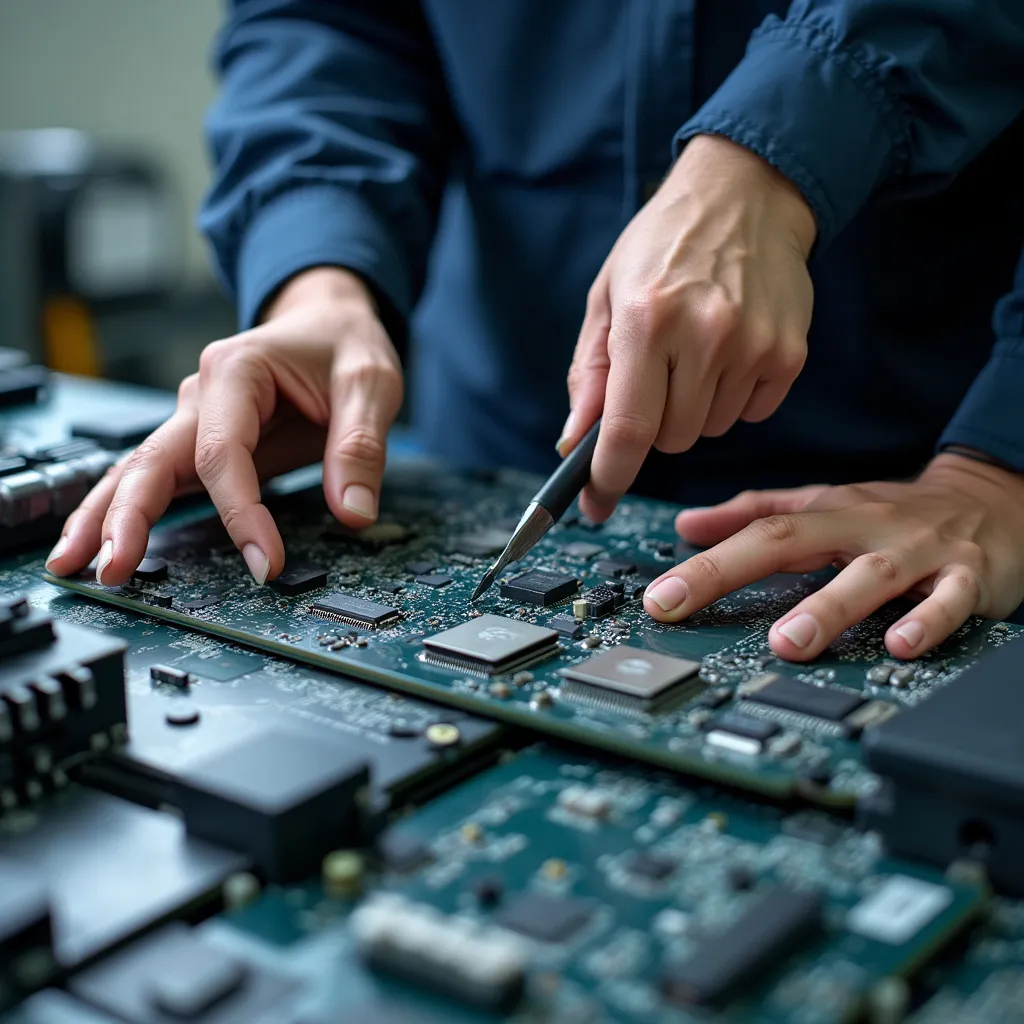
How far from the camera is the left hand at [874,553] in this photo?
1.55 meters

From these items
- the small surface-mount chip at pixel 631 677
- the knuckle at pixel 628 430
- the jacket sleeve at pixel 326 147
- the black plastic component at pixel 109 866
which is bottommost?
the black plastic component at pixel 109 866

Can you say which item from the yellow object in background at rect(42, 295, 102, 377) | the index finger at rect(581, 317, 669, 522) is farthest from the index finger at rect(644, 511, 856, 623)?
the yellow object in background at rect(42, 295, 102, 377)

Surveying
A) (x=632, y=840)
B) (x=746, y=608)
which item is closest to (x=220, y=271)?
(x=746, y=608)

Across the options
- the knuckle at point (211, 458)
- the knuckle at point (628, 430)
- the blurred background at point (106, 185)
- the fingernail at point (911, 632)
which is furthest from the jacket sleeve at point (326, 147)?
the blurred background at point (106, 185)

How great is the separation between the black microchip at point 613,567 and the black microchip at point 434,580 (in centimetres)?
23

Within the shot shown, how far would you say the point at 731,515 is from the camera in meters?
1.98

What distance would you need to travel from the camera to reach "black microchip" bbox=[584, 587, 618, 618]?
1.67 meters

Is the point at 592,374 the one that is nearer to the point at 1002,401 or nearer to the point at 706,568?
the point at 706,568

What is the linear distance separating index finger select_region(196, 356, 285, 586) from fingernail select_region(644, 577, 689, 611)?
0.57 metres

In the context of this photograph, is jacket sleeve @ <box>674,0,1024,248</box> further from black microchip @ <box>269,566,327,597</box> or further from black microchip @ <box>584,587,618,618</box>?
black microchip @ <box>269,566,327,597</box>

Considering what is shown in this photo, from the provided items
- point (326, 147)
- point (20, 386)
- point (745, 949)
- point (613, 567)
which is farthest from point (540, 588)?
point (20, 386)

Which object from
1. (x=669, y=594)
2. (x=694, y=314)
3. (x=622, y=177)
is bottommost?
(x=669, y=594)

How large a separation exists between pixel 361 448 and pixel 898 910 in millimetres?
1265

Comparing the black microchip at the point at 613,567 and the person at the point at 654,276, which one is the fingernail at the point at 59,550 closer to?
the person at the point at 654,276
